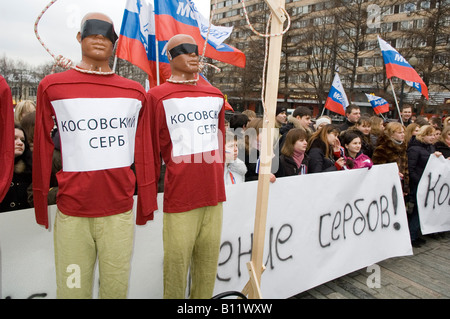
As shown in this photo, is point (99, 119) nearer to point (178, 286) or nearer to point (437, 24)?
point (178, 286)

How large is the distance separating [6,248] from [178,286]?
1.01 m

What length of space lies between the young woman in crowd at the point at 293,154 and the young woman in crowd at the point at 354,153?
0.59 m

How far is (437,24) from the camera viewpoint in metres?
A: 19.6

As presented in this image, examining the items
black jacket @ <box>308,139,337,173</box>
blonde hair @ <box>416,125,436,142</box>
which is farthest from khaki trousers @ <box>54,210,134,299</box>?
blonde hair @ <box>416,125,436,142</box>

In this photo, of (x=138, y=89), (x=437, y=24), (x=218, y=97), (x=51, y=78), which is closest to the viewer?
(x=51, y=78)

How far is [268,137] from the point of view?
1.98 m

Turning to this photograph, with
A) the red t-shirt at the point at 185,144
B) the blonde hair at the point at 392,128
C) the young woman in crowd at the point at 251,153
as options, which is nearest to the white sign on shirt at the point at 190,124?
the red t-shirt at the point at 185,144

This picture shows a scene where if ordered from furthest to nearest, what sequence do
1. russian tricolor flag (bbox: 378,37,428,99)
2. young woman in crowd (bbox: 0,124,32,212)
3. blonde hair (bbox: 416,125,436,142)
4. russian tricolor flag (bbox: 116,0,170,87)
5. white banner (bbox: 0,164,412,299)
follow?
1. russian tricolor flag (bbox: 378,37,428,99)
2. blonde hair (bbox: 416,125,436,142)
3. russian tricolor flag (bbox: 116,0,170,87)
4. young woman in crowd (bbox: 0,124,32,212)
5. white banner (bbox: 0,164,412,299)

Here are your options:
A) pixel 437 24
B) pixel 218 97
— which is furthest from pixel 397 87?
pixel 218 97

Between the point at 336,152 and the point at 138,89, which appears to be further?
the point at 336,152

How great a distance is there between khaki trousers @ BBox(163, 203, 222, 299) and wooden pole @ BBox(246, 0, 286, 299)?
275mm

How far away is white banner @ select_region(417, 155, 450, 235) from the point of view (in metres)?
4.48

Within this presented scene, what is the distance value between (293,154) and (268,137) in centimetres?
182

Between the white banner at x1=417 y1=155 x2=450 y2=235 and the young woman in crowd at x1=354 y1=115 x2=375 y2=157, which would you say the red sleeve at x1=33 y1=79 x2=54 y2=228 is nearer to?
the young woman in crowd at x1=354 y1=115 x2=375 y2=157
